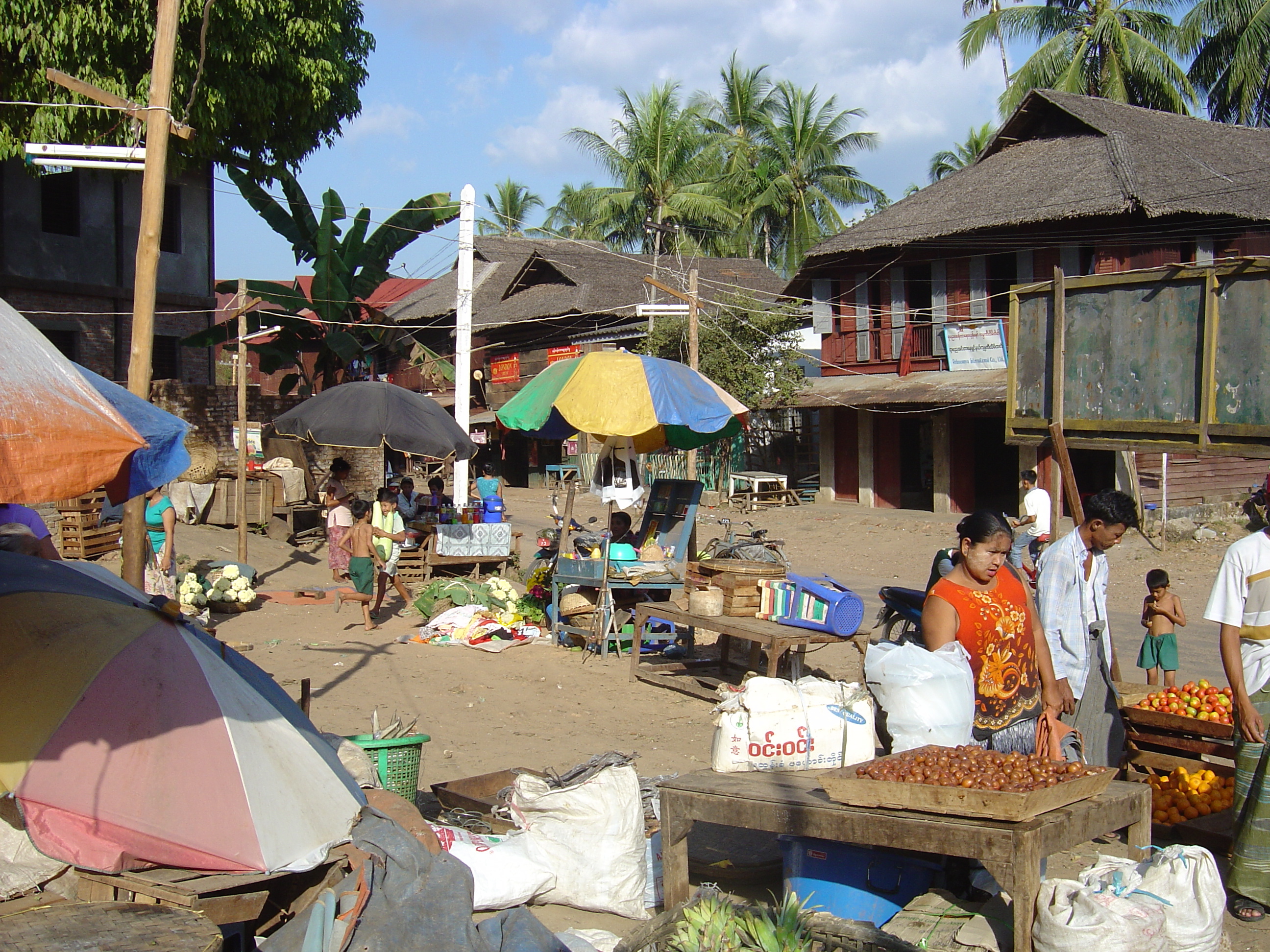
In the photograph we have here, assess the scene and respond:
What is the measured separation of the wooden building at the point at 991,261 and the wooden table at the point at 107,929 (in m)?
18.5

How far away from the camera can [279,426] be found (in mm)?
14031

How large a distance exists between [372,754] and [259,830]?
1337 millimetres

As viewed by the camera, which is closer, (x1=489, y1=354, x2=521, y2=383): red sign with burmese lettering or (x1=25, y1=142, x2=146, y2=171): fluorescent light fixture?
(x1=25, y1=142, x2=146, y2=171): fluorescent light fixture

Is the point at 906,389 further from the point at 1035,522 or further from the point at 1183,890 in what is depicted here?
the point at 1183,890

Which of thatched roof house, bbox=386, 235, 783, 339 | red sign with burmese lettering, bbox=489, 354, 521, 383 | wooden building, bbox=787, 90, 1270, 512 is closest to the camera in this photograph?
wooden building, bbox=787, 90, 1270, 512

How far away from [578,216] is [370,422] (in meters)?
28.4

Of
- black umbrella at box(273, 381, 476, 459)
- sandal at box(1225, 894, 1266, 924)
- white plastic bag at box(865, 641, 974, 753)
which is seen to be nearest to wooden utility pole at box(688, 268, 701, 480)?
black umbrella at box(273, 381, 476, 459)

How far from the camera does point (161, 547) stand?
10.9 m

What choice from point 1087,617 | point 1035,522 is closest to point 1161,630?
point 1087,617

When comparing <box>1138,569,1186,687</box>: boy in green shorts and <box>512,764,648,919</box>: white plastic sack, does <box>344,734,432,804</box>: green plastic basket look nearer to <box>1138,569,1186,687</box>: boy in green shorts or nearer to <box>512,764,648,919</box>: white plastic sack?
<box>512,764,648,919</box>: white plastic sack

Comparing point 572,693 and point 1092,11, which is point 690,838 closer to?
point 572,693

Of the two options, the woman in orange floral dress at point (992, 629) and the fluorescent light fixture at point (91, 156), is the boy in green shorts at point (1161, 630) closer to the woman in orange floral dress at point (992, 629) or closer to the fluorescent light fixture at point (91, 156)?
the woman in orange floral dress at point (992, 629)

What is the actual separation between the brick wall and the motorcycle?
13.6 meters

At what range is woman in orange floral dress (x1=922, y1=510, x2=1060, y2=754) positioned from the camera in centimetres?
456
